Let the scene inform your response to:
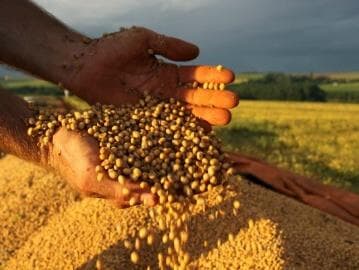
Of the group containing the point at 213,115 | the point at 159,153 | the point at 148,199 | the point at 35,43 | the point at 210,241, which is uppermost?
the point at 35,43

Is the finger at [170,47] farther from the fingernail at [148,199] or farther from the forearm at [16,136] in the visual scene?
the fingernail at [148,199]

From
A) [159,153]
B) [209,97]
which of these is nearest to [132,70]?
[209,97]

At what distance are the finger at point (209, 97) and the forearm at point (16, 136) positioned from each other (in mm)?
850

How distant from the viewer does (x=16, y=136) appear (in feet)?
9.32

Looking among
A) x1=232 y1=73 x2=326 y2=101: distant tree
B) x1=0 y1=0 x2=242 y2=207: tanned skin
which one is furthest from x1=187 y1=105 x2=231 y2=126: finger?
x1=232 y1=73 x2=326 y2=101: distant tree

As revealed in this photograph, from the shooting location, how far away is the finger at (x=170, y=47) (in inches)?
130

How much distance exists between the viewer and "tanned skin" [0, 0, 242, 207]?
2.98 m

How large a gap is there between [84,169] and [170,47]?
1.06m

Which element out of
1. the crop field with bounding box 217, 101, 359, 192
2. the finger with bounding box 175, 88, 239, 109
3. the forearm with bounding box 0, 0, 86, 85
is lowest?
the crop field with bounding box 217, 101, 359, 192

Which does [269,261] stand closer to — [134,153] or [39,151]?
[134,153]

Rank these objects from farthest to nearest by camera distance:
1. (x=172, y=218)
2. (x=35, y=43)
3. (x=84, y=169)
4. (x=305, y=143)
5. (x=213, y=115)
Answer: (x=305, y=143) < (x=35, y=43) < (x=213, y=115) < (x=172, y=218) < (x=84, y=169)

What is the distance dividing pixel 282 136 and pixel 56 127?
8.38 meters

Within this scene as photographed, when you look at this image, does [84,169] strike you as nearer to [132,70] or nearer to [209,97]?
[209,97]

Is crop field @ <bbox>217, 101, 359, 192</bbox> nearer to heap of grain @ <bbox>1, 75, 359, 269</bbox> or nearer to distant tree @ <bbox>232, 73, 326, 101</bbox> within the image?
heap of grain @ <bbox>1, 75, 359, 269</bbox>
